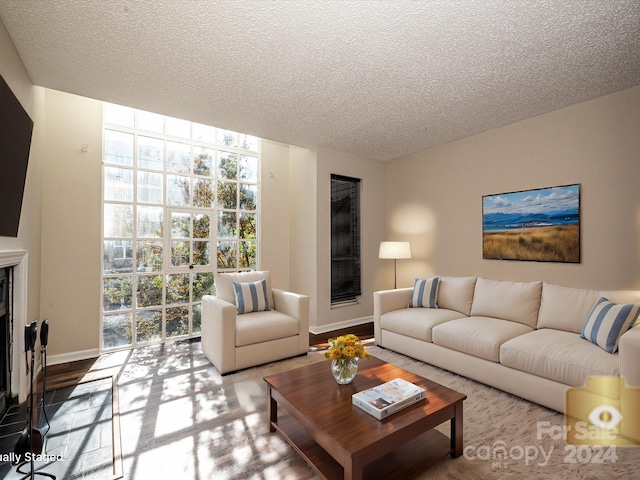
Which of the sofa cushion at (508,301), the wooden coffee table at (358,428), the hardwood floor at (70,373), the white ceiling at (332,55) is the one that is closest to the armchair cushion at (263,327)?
the hardwood floor at (70,373)

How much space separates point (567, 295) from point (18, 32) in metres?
4.69

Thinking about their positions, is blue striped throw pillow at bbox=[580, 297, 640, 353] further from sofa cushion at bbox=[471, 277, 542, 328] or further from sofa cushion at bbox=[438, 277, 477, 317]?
sofa cushion at bbox=[438, 277, 477, 317]

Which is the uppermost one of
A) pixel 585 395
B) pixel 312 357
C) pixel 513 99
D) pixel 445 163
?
pixel 513 99

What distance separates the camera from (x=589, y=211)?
3133mm

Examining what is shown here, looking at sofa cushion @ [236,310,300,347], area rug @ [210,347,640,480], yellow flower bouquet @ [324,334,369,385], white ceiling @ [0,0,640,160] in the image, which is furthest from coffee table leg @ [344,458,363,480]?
white ceiling @ [0,0,640,160]

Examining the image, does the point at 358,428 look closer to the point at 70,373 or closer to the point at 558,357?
the point at 558,357

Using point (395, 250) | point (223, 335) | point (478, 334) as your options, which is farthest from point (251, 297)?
point (478, 334)

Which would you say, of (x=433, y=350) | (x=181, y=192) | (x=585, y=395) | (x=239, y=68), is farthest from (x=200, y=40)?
(x=585, y=395)

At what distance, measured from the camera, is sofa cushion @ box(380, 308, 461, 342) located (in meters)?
3.26

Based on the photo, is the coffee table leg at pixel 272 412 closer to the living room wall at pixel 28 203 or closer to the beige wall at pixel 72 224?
the living room wall at pixel 28 203

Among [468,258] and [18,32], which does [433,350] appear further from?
[18,32]

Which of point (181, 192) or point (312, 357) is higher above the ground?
point (181, 192)

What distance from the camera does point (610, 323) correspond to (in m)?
2.33

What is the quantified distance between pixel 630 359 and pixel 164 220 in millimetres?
4419
